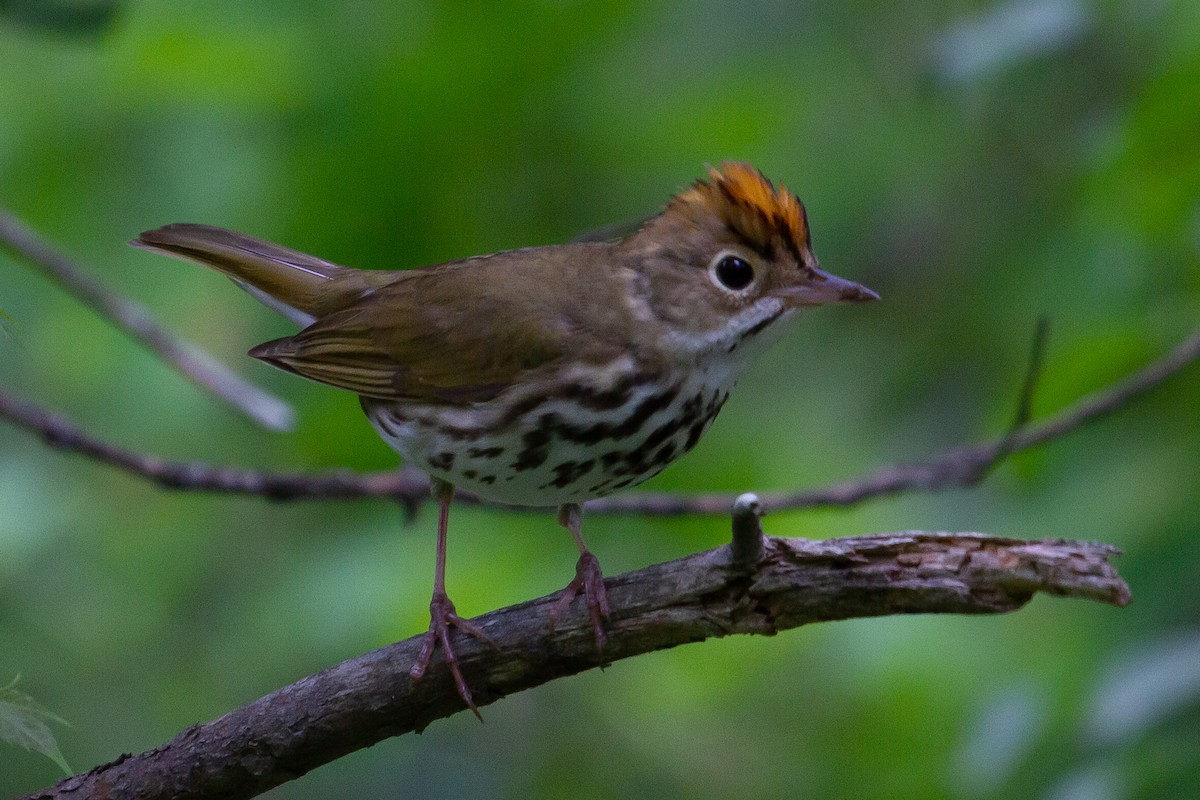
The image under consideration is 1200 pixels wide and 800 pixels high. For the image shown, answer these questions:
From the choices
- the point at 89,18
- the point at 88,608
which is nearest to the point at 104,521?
the point at 88,608

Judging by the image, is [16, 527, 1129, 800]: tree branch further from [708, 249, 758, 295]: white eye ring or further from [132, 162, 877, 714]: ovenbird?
[708, 249, 758, 295]: white eye ring

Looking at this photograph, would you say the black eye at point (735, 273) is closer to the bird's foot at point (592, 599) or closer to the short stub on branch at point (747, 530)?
the bird's foot at point (592, 599)

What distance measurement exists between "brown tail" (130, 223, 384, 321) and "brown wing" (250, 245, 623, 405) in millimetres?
117

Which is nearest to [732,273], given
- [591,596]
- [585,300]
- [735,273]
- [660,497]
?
[735,273]

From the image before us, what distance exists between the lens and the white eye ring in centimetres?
313

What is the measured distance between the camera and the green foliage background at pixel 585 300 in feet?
11.8

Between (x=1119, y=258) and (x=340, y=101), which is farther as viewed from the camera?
(x=340, y=101)

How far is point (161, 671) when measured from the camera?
17.0 ft

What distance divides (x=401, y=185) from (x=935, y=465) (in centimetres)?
189

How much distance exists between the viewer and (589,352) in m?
3.10

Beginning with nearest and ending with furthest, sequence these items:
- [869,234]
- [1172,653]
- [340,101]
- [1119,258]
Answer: [1172,653] < [1119,258] < [340,101] < [869,234]

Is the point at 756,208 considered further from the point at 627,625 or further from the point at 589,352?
the point at 627,625

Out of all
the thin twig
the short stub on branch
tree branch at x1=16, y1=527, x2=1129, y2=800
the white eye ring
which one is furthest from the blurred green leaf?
the white eye ring

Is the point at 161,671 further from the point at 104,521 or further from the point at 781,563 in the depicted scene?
the point at 781,563
